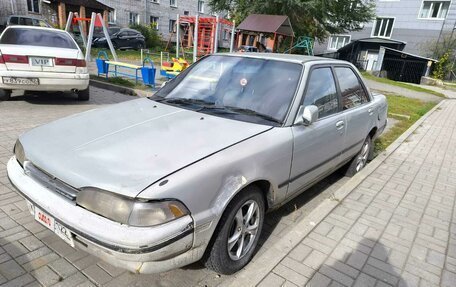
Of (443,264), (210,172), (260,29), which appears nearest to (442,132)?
(443,264)

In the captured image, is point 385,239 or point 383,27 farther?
point 383,27

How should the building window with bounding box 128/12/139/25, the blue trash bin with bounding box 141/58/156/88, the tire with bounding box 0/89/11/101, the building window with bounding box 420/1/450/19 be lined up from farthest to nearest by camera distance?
1. the building window with bounding box 128/12/139/25
2. the building window with bounding box 420/1/450/19
3. the blue trash bin with bounding box 141/58/156/88
4. the tire with bounding box 0/89/11/101

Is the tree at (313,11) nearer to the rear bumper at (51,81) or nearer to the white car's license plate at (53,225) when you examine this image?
the rear bumper at (51,81)

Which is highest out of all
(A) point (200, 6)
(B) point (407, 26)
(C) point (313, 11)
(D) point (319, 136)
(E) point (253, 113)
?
(A) point (200, 6)

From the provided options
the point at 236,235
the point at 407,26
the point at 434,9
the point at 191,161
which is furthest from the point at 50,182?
the point at 434,9

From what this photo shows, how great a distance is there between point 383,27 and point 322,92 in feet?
125

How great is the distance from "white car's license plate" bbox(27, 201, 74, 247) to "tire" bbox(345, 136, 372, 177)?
3.89m

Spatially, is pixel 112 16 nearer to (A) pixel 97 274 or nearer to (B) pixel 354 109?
(B) pixel 354 109

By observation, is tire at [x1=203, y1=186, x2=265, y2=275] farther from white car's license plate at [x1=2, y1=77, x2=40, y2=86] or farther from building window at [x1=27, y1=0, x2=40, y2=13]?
building window at [x1=27, y1=0, x2=40, y2=13]

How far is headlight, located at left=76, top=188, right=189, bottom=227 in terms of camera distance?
6.40 ft

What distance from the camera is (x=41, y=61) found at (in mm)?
6672

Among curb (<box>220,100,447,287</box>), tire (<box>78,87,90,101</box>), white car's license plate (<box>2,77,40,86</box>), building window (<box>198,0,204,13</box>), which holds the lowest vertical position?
curb (<box>220,100,447,287</box>)

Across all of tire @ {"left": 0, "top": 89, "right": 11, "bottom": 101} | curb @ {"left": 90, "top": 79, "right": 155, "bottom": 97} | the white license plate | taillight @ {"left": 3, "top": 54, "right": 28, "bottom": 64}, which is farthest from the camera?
curb @ {"left": 90, "top": 79, "right": 155, "bottom": 97}

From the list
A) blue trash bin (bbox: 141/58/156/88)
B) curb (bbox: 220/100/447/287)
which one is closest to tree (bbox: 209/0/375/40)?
blue trash bin (bbox: 141/58/156/88)
